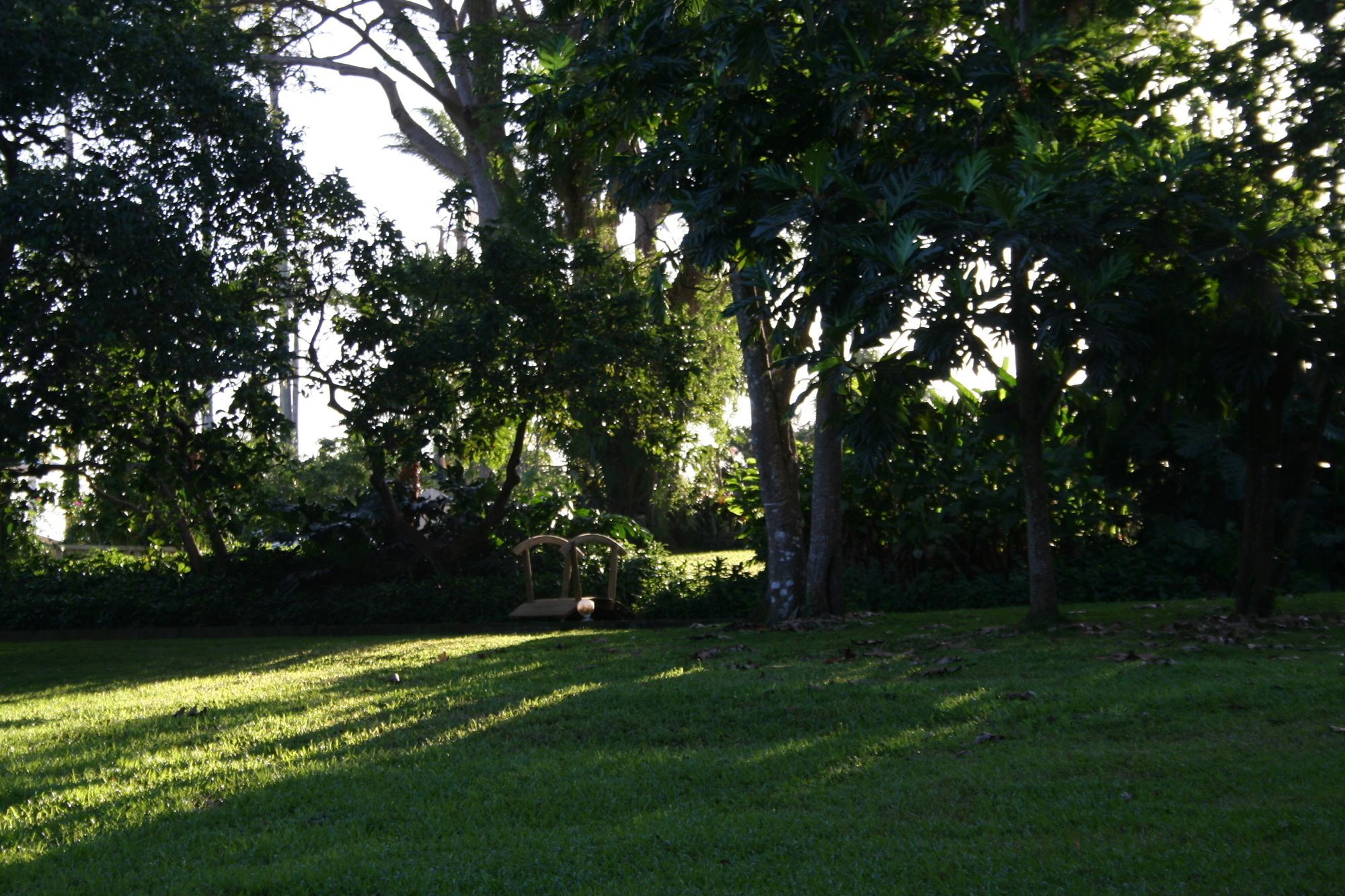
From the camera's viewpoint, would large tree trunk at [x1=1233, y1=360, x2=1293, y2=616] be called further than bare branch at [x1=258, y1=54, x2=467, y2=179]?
No

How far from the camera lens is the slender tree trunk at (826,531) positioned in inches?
467

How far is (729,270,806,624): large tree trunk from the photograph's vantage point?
1224 cm

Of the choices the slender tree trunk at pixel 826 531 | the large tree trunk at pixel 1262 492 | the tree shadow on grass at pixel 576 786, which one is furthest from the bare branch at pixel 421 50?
the large tree trunk at pixel 1262 492

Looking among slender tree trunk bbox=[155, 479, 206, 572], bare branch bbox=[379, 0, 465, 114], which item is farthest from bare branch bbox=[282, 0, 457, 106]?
slender tree trunk bbox=[155, 479, 206, 572]

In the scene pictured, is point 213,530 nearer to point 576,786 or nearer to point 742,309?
point 742,309

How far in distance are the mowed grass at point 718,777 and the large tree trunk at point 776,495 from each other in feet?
8.59

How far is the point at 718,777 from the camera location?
5727 mm

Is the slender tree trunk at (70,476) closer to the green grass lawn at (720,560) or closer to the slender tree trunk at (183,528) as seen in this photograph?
the slender tree trunk at (183,528)

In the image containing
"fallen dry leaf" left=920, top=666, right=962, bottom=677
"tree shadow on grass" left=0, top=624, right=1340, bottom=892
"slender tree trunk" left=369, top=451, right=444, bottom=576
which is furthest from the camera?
"slender tree trunk" left=369, top=451, right=444, bottom=576

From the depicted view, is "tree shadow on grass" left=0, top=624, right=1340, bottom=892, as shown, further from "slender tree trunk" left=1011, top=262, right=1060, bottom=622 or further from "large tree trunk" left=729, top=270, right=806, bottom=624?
"large tree trunk" left=729, top=270, right=806, bottom=624

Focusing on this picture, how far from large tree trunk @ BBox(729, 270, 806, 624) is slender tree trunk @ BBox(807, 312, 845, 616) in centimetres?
24

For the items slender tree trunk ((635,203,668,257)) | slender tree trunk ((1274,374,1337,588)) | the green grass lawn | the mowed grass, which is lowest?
the mowed grass

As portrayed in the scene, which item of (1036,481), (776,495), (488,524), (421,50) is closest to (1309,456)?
(1036,481)

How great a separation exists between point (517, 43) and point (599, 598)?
809 cm
